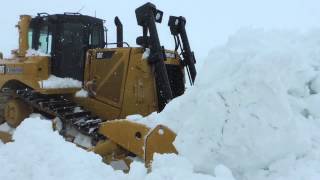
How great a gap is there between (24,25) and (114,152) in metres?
3.34

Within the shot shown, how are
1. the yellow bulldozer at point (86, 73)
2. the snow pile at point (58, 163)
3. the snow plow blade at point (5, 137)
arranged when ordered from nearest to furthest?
the snow pile at point (58, 163) < the yellow bulldozer at point (86, 73) < the snow plow blade at point (5, 137)

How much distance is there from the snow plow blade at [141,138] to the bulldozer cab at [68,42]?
220 cm

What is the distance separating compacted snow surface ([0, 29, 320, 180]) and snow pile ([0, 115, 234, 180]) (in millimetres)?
13

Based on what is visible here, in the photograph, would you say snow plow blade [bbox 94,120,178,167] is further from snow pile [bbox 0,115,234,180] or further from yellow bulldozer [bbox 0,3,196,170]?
yellow bulldozer [bbox 0,3,196,170]

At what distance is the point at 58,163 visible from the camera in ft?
16.4

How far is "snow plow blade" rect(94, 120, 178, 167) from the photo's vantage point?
4.88 metres

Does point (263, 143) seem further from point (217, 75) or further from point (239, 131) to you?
point (217, 75)

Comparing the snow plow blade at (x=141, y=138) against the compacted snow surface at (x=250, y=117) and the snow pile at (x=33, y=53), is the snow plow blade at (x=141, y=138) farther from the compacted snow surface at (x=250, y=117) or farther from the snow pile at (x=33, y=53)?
the snow pile at (x=33, y=53)

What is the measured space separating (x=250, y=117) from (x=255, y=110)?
70 mm

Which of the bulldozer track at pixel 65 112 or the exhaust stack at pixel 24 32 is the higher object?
the exhaust stack at pixel 24 32

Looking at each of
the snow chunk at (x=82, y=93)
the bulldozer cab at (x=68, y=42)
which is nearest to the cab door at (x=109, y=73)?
the snow chunk at (x=82, y=93)

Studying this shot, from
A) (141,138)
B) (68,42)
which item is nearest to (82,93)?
(68,42)

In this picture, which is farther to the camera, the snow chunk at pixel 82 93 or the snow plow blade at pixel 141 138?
the snow chunk at pixel 82 93

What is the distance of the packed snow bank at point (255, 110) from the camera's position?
3.80 m
